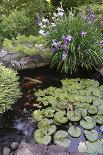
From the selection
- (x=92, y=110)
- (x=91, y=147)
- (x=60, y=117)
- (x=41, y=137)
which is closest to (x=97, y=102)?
(x=92, y=110)

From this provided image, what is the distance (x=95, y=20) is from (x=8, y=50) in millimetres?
1830

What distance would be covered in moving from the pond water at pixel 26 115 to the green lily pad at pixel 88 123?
0.29 ft

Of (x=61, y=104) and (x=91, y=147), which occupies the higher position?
(x=61, y=104)

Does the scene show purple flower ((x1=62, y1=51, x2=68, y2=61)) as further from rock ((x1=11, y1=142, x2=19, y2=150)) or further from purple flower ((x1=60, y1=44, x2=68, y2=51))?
rock ((x1=11, y1=142, x2=19, y2=150))

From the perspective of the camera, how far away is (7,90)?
462 cm

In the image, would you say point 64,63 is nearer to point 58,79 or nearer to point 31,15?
point 58,79

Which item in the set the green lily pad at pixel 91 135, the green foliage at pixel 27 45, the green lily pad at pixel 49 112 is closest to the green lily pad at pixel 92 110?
the green lily pad at pixel 91 135

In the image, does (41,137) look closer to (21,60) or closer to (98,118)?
(98,118)

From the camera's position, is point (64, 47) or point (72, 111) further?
point (64, 47)

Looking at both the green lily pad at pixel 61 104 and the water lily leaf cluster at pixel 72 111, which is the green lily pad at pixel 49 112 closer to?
the water lily leaf cluster at pixel 72 111

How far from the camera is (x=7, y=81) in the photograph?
4.70 meters

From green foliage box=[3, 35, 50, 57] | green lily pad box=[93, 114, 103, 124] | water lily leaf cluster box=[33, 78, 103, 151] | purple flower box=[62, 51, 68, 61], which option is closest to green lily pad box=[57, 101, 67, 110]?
water lily leaf cluster box=[33, 78, 103, 151]

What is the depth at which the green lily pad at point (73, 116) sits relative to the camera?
4.69 meters

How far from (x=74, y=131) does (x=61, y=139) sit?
0.81 feet
